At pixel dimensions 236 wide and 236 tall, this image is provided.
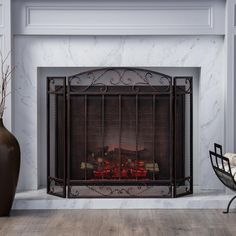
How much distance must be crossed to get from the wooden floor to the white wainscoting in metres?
1.38

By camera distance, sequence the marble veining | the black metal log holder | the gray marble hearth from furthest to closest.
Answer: the marble veining
the gray marble hearth
the black metal log holder

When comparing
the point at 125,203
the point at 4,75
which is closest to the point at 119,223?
the point at 125,203

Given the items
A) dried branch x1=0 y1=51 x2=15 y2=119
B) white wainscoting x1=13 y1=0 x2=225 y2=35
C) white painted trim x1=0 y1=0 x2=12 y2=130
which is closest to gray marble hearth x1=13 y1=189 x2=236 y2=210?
white painted trim x1=0 y1=0 x2=12 y2=130

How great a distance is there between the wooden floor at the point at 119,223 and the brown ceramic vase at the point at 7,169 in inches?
4.4

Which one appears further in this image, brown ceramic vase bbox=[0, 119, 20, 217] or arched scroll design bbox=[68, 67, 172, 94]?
arched scroll design bbox=[68, 67, 172, 94]

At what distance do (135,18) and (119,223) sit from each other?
1.62 meters

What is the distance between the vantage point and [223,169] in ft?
13.9

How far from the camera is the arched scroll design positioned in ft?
15.2

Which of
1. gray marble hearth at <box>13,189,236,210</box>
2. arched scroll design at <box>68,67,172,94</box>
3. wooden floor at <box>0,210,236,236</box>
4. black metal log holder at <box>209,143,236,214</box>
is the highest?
arched scroll design at <box>68,67,172,94</box>

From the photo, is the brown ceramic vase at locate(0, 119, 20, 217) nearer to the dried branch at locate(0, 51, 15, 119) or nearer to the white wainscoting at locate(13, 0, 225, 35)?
the dried branch at locate(0, 51, 15, 119)

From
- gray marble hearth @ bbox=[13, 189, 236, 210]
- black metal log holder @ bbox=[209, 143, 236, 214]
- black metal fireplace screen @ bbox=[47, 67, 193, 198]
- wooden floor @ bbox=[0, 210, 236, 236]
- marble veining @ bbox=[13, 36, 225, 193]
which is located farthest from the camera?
marble veining @ bbox=[13, 36, 225, 193]

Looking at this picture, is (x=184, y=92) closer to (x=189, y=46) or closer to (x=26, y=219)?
(x=189, y=46)

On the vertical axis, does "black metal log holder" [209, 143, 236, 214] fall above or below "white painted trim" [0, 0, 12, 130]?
below

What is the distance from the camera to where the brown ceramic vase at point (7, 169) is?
165 inches
